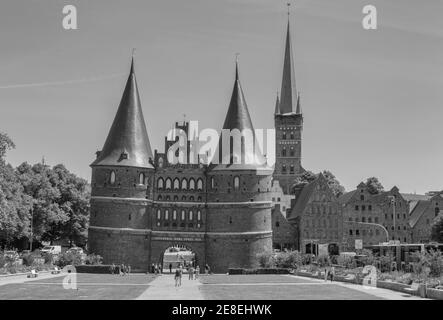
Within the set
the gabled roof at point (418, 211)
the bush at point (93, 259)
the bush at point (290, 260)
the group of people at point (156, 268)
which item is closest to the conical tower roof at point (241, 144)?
the group of people at point (156, 268)

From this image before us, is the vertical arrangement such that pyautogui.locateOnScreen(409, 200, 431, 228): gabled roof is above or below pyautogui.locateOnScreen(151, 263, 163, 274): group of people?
above

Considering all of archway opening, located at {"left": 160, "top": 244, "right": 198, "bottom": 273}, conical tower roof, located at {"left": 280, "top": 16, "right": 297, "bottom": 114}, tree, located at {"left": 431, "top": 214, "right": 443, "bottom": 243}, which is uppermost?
conical tower roof, located at {"left": 280, "top": 16, "right": 297, "bottom": 114}

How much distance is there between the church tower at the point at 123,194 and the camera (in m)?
71.5

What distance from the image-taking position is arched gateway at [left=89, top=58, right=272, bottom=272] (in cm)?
7219

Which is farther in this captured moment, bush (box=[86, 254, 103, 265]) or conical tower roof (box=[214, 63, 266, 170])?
conical tower roof (box=[214, 63, 266, 170])

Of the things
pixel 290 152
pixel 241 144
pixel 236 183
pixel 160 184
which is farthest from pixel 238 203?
pixel 290 152

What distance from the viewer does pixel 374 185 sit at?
129500 millimetres

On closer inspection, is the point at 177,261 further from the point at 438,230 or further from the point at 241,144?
the point at 438,230

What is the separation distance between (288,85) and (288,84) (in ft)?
0.83

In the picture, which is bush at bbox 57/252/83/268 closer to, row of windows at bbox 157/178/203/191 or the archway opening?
the archway opening

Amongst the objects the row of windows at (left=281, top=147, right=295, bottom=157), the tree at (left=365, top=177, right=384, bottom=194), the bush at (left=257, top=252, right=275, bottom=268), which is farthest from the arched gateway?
the row of windows at (left=281, top=147, right=295, bottom=157)
